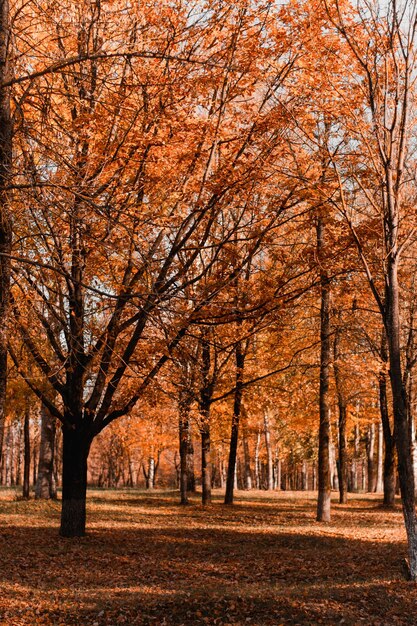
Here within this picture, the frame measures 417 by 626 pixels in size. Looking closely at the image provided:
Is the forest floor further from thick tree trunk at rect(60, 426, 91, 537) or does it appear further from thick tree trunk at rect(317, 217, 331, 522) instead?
thick tree trunk at rect(317, 217, 331, 522)

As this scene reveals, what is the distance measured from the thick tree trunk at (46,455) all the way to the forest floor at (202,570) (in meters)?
1.85

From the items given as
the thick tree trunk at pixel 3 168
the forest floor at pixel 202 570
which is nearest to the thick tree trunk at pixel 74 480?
the forest floor at pixel 202 570

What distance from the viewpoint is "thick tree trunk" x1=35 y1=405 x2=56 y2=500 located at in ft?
65.9

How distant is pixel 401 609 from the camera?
24.0 feet

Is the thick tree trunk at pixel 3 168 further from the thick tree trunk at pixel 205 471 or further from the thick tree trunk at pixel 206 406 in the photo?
the thick tree trunk at pixel 205 471

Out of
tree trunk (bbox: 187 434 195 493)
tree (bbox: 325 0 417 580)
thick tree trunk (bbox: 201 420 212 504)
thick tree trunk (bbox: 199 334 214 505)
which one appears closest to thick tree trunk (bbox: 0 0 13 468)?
tree (bbox: 325 0 417 580)

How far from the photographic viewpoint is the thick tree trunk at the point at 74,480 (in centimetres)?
1292

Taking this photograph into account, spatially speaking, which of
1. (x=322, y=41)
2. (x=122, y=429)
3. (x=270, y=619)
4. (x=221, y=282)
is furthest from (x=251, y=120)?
(x=122, y=429)

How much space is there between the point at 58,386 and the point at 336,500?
15.6 metres

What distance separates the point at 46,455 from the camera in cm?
2008

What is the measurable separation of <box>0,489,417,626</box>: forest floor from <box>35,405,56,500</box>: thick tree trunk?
72.7 inches

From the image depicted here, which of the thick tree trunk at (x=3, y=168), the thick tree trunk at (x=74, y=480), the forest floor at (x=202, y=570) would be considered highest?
the thick tree trunk at (x=3, y=168)

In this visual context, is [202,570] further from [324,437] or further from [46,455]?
[46,455]

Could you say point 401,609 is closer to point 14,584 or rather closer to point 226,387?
point 14,584
